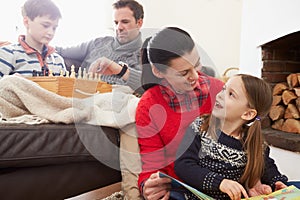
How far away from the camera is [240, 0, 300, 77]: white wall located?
A: 5.72ft

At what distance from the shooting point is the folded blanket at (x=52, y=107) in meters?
1.01

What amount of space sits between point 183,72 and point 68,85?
0.41 meters

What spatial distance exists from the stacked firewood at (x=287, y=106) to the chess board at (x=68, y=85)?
4.17 ft

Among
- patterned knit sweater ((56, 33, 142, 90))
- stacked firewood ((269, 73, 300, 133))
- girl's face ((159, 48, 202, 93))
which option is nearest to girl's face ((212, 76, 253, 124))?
girl's face ((159, 48, 202, 93))

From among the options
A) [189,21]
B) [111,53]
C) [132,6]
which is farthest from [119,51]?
[189,21]

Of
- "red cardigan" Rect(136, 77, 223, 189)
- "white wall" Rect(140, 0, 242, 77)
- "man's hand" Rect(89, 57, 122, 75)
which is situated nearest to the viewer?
"red cardigan" Rect(136, 77, 223, 189)

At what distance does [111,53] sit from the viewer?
6.14 ft

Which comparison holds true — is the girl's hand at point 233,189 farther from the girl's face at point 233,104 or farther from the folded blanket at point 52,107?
the folded blanket at point 52,107

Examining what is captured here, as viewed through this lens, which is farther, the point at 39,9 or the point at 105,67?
the point at 39,9

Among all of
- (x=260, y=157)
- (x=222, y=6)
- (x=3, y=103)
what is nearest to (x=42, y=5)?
(x=3, y=103)

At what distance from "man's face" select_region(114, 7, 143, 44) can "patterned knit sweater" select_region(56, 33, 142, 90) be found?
5 centimetres

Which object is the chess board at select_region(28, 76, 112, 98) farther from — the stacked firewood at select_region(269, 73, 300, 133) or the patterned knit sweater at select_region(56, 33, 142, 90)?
the stacked firewood at select_region(269, 73, 300, 133)

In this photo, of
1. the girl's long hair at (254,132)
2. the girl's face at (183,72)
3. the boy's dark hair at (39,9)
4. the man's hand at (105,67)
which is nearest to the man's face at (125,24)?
the boy's dark hair at (39,9)

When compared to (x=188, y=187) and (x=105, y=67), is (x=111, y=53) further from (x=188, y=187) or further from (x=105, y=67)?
(x=188, y=187)
